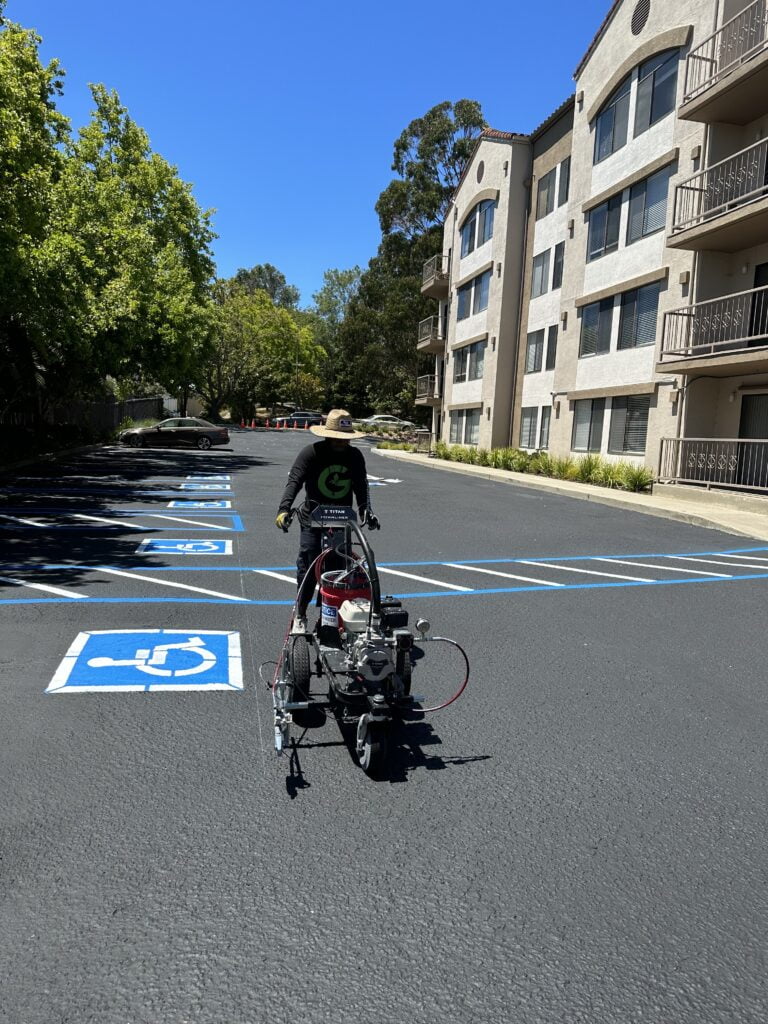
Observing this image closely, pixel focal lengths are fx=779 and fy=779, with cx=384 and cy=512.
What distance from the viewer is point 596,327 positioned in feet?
80.2

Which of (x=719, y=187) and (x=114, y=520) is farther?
(x=719, y=187)

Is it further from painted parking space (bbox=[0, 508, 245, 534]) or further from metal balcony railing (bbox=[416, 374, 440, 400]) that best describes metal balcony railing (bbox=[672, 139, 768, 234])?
metal balcony railing (bbox=[416, 374, 440, 400])

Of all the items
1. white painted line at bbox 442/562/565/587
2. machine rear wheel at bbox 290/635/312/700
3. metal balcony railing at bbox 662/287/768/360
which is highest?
metal balcony railing at bbox 662/287/768/360

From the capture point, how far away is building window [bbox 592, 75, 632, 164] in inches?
901

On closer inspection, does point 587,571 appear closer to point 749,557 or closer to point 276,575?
point 749,557

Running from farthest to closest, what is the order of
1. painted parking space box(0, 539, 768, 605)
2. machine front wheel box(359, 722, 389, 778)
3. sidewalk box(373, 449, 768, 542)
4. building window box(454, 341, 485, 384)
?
building window box(454, 341, 485, 384), sidewalk box(373, 449, 768, 542), painted parking space box(0, 539, 768, 605), machine front wheel box(359, 722, 389, 778)

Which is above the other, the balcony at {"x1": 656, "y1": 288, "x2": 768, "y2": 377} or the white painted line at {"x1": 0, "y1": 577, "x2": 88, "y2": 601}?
the balcony at {"x1": 656, "y1": 288, "x2": 768, "y2": 377}

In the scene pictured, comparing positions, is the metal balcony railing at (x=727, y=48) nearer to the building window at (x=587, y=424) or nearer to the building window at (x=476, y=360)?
the building window at (x=587, y=424)

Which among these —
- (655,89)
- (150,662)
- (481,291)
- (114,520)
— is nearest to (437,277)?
(481,291)

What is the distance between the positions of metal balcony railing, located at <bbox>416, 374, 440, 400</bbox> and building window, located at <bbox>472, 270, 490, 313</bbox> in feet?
23.6

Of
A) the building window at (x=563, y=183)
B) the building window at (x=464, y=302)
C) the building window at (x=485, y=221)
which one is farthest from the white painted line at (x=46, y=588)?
the building window at (x=464, y=302)

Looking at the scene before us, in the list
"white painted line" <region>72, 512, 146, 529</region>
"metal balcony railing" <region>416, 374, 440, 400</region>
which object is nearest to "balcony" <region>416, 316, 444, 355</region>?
"metal balcony railing" <region>416, 374, 440, 400</region>

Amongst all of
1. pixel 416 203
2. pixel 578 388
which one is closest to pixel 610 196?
pixel 578 388

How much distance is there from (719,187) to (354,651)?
18.8m
